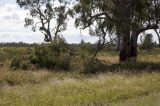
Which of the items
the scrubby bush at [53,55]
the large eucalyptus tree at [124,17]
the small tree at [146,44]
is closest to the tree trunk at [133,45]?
the large eucalyptus tree at [124,17]

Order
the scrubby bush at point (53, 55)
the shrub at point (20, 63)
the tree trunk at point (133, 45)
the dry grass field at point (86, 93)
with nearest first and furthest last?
the dry grass field at point (86, 93)
the shrub at point (20, 63)
the scrubby bush at point (53, 55)
the tree trunk at point (133, 45)

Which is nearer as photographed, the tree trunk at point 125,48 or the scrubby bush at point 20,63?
the scrubby bush at point 20,63

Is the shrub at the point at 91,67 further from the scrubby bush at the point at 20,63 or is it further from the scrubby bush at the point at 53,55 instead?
the scrubby bush at the point at 20,63

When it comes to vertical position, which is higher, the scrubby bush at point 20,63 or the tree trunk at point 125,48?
the tree trunk at point 125,48

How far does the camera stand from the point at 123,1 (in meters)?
37.0

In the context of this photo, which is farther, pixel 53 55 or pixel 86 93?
pixel 53 55

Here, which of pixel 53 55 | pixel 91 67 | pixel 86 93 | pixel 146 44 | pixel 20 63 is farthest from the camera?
pixel 146 44

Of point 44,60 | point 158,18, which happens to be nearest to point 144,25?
point 158,18

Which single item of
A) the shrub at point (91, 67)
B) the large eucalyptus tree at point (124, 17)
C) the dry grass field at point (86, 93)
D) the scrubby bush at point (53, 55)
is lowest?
the dry grass field at point (86, 93)

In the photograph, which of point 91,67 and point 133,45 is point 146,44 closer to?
point 133,45

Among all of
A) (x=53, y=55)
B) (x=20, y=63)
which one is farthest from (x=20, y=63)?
(x=53, y=55)

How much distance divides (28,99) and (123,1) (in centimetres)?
2139

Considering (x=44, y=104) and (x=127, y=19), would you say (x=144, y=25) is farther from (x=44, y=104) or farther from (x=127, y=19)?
(x=44, y=104)

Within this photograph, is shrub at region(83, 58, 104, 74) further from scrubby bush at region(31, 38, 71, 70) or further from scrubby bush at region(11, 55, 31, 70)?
scrubby bush at region(11, 55, 31, 70)
